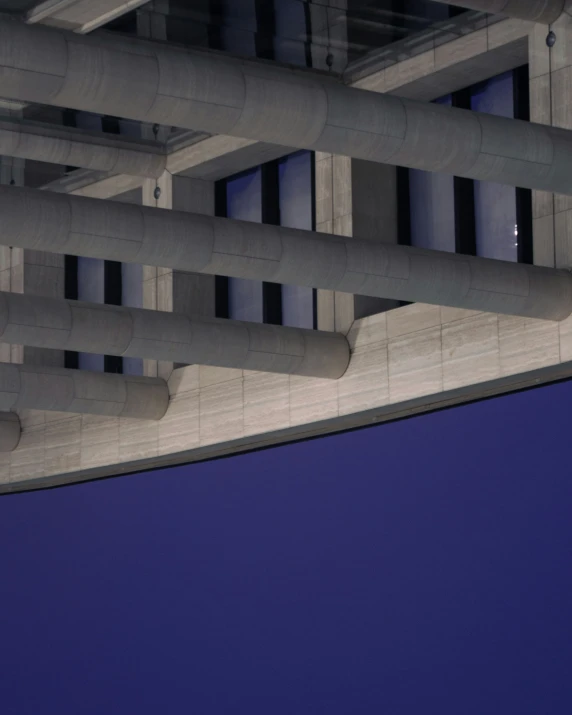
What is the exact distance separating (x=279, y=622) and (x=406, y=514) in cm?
312

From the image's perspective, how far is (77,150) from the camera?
80.6 feet

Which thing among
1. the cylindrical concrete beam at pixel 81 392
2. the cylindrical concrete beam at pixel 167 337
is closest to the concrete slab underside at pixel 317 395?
the cylindrical concrete beam at pixel 81 392

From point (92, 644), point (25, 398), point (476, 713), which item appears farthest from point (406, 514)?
point (92, 644)

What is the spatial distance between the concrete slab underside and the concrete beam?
6290 millimetres

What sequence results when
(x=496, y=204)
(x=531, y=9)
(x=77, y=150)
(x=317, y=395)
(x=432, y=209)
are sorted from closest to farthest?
(x=531, y=9) < (x=496, y=204) < (x=432, y=209) < (x=317, y=395) < (x=77, y=150)

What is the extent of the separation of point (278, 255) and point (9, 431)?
1283 cm

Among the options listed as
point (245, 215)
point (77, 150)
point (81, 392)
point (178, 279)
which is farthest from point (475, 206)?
point (81, 392)

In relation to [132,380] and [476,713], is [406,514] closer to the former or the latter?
[476,713]

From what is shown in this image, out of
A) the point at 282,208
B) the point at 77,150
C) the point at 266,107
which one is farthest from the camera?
the point at 282,208

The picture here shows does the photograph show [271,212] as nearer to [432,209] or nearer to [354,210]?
[354,210]

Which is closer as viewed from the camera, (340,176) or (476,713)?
(476,713)

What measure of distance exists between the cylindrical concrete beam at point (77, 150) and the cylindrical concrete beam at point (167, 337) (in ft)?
9.80

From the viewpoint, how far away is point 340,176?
24312 mm

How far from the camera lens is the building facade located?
1648 cm
